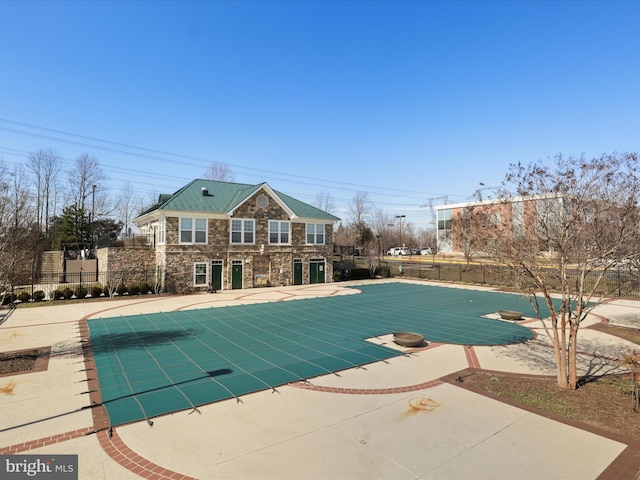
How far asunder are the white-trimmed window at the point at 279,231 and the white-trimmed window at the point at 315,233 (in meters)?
2.24

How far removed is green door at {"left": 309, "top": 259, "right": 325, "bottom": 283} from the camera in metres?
31.6

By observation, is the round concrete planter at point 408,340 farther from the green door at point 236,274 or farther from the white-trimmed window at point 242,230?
the white-trimmed window at point 242,230

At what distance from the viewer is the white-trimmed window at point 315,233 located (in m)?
31.7

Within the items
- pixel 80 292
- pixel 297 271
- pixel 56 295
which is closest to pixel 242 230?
pixel 297 271

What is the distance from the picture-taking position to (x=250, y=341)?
12.3m

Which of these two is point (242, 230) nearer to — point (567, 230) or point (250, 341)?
point (250, 341)

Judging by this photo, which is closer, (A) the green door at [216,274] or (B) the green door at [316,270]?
(A) the green door at [216,274]

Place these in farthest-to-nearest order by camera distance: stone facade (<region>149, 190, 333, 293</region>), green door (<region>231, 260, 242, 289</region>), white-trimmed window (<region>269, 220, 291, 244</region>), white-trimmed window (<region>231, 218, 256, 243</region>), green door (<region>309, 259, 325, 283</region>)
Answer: green door (<region>309, 259, 325, 283</region>), white-trimmed window (<region>269, 220, 291, 244</region>), white-trimmed window (<region>231, 218, 256, 243</region>), green door (<region>231, 260, 242, 289</region>), stone facade (<region>149, 190, 333, 293</region>)

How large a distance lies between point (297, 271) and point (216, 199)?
9.39 m

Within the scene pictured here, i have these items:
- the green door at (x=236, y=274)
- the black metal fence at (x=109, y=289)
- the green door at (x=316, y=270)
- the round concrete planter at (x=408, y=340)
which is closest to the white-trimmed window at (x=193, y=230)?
the green door at (x=236, y=274)

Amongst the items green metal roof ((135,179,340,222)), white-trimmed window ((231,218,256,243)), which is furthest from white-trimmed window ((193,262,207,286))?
green metal roof ((135,179,340,222))

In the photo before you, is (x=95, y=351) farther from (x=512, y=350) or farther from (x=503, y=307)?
(x=503, y=307)

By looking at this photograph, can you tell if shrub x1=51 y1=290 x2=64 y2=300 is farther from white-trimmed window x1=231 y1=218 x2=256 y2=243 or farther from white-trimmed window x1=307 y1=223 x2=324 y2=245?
white-trimmed window x1=307 y1=223 x2=324 y2=245

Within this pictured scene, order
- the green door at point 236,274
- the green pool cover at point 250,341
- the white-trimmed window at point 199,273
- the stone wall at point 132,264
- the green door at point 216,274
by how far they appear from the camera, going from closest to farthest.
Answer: the green pool cover at point 250,341 < the stone wall at point 132,264 < the white-trimmed window at point 199,273 < the green door at point 216,274 < the green door at point 236,274
